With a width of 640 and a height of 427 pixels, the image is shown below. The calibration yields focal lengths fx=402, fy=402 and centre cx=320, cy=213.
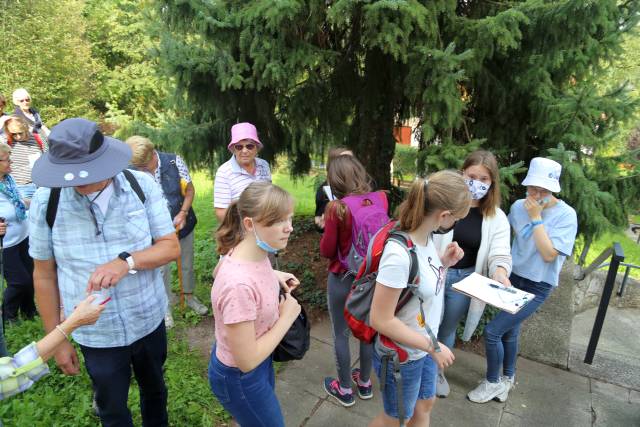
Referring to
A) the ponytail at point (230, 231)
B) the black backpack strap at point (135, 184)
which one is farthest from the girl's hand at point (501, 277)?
the black backpack strap at point (135, 184)

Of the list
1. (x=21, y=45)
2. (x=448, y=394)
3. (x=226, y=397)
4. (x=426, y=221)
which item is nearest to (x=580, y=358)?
(x=448, y=394)

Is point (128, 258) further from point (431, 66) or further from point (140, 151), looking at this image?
point (431, 66)

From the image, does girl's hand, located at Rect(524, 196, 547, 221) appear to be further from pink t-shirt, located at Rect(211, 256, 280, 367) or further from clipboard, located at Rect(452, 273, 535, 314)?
pink t-shirt, located at Rect(211, 256, 280, 367)

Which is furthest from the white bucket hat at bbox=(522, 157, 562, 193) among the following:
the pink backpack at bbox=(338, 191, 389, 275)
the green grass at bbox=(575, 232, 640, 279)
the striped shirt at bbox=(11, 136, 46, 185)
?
the green grass at bbox=(575, 232, 640, 279)

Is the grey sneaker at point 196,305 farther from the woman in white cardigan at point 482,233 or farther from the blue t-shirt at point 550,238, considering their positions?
the blue t-shirt at point 550,238

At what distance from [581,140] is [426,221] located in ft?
8.81

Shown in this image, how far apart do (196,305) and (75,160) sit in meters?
3.09

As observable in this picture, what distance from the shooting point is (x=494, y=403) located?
3.39m

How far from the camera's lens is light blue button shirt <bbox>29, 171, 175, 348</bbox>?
1.94 metres

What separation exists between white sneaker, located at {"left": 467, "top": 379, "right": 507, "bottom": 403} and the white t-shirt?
1626 millimetres

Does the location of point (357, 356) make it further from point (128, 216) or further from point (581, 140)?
point (581, 140)

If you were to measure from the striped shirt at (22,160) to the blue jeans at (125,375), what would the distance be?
3.13m

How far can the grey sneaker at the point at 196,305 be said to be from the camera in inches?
179

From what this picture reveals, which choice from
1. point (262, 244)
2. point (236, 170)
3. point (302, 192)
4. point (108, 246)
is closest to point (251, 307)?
point (262, 244)
